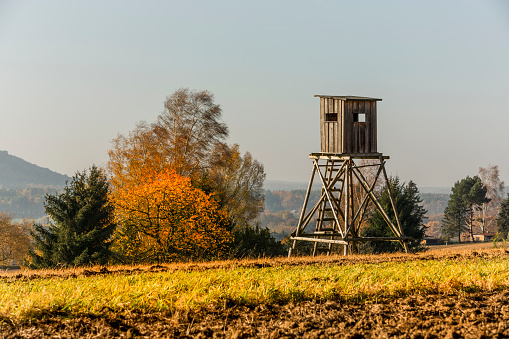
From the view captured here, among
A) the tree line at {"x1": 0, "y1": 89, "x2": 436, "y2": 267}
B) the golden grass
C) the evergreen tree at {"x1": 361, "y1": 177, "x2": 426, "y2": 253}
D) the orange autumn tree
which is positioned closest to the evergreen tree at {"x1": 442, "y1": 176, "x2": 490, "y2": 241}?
the evergreen tree at {"x1": 361, "y1": 177, "x2": 426, "y2": 253}

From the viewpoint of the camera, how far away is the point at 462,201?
2852 inches

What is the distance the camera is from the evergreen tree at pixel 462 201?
70750 millimetres

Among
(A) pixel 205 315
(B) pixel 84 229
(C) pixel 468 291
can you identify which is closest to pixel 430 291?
(C) pixel 468 291

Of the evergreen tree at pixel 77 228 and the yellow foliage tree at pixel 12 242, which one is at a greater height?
the evergreen tree at pixel 77 228

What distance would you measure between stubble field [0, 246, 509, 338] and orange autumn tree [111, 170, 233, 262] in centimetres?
1785

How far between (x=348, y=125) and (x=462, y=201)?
195 ft

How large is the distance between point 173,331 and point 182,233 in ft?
72.2

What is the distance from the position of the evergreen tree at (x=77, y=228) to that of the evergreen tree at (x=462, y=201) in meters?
56.7

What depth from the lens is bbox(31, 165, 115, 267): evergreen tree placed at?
26.1 m

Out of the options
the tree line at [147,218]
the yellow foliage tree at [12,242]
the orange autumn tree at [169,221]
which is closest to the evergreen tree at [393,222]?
the tree line at [147,218]

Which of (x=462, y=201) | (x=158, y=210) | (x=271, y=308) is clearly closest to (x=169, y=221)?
(x=158, y=210)

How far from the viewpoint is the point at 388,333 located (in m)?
6.34

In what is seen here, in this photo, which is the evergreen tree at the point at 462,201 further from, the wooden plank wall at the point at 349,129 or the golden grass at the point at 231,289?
the golden grass at the point at 231,289

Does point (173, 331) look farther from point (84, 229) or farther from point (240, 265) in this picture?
point (84, 229)
